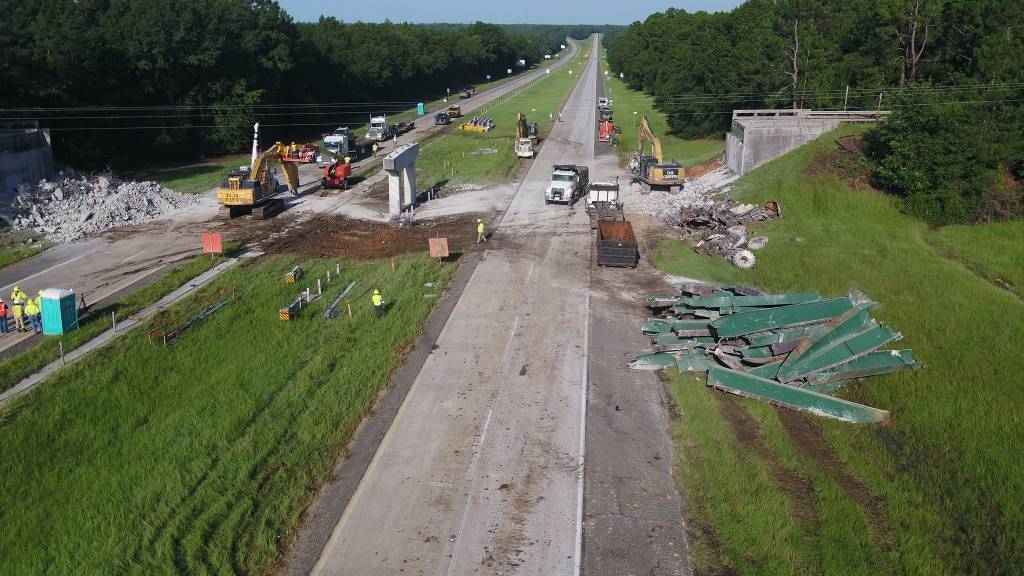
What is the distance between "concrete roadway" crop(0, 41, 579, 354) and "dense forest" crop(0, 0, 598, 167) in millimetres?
20112

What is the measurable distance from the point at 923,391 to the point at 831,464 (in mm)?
5361

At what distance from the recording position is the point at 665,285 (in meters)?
31.3

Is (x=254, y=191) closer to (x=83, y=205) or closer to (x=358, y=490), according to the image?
(x=83, y=205)

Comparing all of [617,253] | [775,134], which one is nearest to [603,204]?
[617,253]

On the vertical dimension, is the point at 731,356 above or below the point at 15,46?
below

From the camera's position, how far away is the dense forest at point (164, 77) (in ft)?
186

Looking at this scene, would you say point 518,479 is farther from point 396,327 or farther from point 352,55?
point 352,55

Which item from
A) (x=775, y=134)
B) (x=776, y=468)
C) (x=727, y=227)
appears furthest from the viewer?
(x=775, y=134)

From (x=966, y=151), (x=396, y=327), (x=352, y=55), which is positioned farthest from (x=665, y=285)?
(x=352, y=55)

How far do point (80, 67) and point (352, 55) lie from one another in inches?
1874

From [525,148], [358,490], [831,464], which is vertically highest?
[525,148]

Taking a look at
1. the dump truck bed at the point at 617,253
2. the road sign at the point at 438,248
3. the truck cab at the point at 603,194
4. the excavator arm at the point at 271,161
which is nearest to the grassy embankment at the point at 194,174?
the excavator arm at the point at 271,161

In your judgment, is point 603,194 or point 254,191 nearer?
point 254,191

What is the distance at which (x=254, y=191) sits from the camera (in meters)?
43.5
